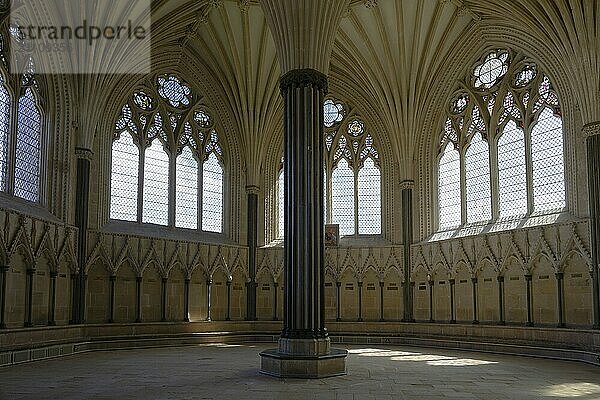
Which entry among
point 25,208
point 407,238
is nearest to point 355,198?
point 407,238

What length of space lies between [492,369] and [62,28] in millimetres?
18546

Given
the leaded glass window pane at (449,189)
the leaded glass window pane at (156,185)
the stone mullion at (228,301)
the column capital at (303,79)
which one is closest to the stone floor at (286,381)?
the stone mullion at (228,301)

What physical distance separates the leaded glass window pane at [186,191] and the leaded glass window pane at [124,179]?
2.06 meters

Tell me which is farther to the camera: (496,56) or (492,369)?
(496,56)

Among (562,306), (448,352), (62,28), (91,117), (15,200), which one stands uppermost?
(62,28)

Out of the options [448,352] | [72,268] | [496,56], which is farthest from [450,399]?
[496,56]

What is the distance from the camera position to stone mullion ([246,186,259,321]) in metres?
29.4

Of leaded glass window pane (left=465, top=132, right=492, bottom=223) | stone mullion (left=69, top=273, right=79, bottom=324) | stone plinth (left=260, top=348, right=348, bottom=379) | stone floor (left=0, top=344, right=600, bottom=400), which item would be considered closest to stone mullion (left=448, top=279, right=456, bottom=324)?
leaded glass window pane (left=465, top=132, right=492, bottom=223)

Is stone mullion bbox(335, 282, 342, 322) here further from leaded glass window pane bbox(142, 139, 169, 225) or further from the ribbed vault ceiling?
leaded glass window pane bbox(142, 139, 169, 225)

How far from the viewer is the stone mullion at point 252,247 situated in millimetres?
29406

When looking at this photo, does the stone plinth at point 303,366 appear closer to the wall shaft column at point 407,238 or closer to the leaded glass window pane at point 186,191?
the wall shaft column at point 407,238

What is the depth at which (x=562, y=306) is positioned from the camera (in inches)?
896

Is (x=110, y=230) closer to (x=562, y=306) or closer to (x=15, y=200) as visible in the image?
(x=15, y=200)

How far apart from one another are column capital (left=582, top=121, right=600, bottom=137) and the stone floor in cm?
762
